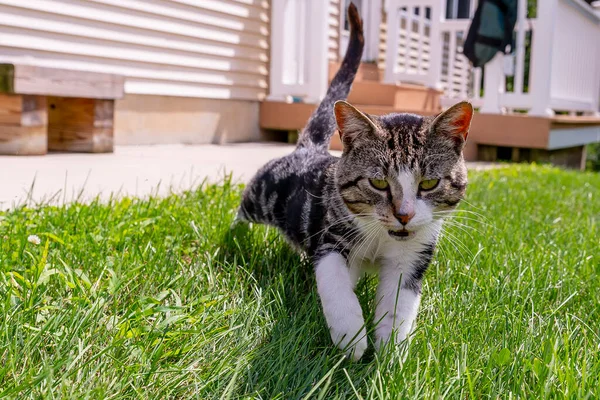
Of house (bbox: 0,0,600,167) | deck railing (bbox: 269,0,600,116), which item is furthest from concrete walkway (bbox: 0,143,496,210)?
deck railing (bbox: 269,0,600,116)

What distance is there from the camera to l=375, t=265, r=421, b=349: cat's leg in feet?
6.86

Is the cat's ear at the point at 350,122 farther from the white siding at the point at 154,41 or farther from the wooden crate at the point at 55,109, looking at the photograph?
the white siding at the point at 154,41

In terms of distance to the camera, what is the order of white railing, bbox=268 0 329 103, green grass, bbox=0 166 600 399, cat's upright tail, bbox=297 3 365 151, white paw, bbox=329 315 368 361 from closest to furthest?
green grass, bbox=0 166 600 399 → white paw, bbox=329 315 368 361 → cat's upright tail, bbox=297 3 365 151 → white railing, bbox=268 0 329 103

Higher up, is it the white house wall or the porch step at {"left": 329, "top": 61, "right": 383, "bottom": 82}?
the white house wall

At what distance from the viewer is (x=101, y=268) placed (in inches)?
90.4

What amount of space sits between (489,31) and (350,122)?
666 cm

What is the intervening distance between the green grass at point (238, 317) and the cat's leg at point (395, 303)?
0.07m

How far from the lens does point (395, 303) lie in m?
2.10

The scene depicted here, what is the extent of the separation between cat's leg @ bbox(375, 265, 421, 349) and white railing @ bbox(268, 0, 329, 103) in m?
6.49

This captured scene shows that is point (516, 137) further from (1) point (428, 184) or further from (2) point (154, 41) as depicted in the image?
(1) point (428, 184)

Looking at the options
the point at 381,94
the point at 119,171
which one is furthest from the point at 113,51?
the point at 381,94

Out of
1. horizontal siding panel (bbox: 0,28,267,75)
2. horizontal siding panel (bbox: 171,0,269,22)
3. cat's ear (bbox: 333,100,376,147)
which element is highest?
horizontal siding panel (bbox: 171,0,269,22)

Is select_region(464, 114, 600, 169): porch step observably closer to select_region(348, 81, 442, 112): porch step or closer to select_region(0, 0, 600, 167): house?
select_region(0, 0, 600, 167): house

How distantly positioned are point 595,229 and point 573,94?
7800mm
